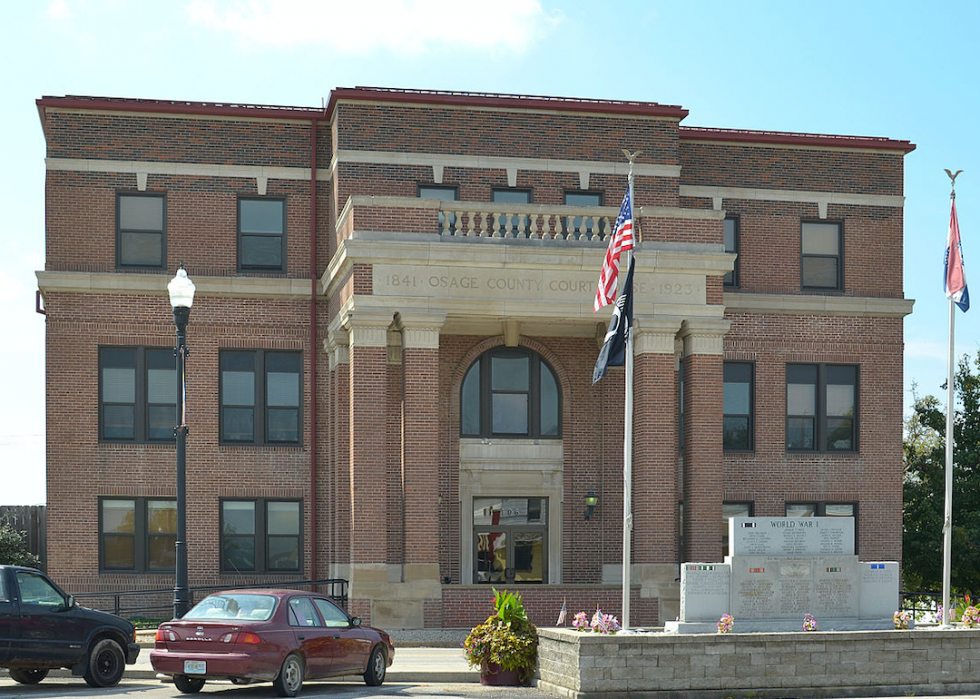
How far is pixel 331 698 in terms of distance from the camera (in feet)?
61.7

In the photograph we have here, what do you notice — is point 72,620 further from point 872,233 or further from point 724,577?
point 872,233

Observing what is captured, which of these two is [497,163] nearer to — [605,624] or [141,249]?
[141,249]

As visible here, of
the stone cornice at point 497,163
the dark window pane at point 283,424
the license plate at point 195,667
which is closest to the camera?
the license plate at point 195,667

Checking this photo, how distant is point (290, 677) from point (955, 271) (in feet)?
42.1

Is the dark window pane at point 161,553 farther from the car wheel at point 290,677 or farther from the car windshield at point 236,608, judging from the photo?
the car wheel at point 290,677

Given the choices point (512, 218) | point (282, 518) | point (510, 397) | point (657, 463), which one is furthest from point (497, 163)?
point (282, 518)

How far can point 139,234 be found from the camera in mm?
33531

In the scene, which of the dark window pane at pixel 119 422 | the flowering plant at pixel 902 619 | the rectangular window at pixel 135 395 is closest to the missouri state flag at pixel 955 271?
the flowering plant at pixel 902 619

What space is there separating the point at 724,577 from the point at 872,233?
57.5ft

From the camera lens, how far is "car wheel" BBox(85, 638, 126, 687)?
20328 mm

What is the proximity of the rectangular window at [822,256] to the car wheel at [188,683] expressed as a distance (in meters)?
21.3

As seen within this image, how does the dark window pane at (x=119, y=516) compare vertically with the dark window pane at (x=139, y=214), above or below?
below

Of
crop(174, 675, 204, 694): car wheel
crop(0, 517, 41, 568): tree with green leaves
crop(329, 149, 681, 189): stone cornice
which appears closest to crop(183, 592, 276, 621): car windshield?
crop(174, 675, 204, 694): car wheel

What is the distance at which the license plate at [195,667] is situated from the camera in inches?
727
